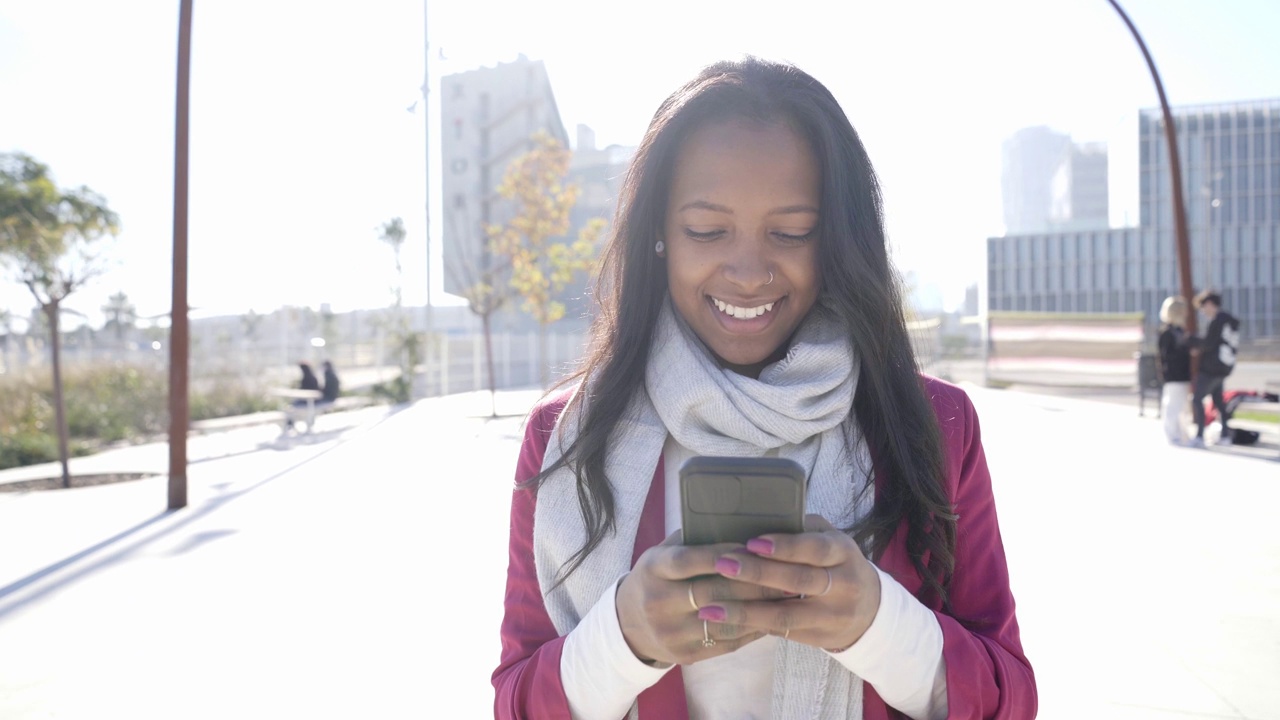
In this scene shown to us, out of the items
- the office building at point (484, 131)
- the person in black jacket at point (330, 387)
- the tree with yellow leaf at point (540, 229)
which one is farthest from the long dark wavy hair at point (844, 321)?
the office building at point (484, 131)

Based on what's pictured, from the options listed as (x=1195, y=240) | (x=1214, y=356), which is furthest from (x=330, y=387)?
(x=1195, y=240)

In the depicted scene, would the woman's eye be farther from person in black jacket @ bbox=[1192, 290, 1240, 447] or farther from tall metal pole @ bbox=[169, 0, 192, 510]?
person in black jacket @ bbox=[1192, 290, 1240, 447]

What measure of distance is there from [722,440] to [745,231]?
0.34 meters

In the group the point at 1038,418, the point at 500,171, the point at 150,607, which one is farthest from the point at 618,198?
the point at 500,171

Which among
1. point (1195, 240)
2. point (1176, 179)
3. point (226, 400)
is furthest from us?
point (1195, 240)

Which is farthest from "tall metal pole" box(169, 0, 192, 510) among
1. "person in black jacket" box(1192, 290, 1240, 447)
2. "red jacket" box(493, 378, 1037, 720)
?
"person in black jacket" box(1192, 290, 1240, 447)

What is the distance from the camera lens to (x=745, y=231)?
1453 mm

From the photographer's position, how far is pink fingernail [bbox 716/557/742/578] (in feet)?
3.29

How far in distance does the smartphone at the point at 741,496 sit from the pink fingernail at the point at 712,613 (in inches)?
3.1

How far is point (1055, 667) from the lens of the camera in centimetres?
393

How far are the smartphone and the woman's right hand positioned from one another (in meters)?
0.03

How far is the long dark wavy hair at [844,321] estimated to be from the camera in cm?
138

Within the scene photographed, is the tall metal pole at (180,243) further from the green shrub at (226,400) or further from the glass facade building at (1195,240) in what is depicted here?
the glass facade building at (1195,240)

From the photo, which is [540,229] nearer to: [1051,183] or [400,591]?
[400,591]
